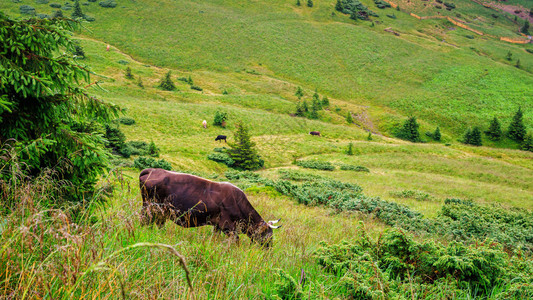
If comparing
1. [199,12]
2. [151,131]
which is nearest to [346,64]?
[199,12]

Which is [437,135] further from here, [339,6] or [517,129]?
[339,6]

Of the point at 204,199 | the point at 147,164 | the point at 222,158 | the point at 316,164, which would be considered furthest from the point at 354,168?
the point at 204,199

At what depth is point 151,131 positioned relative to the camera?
109 ft

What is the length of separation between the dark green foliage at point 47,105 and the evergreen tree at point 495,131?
7243 centimetres

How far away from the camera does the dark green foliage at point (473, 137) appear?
184 ft

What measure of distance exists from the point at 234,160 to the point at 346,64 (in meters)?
71.9

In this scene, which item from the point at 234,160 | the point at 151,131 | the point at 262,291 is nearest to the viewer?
the point at 262,291

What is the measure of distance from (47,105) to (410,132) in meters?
60.8

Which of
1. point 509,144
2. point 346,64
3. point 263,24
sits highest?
point 263,24

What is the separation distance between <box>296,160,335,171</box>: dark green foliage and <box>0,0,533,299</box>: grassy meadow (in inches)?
38.3

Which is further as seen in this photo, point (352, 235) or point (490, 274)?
point (352, 235)

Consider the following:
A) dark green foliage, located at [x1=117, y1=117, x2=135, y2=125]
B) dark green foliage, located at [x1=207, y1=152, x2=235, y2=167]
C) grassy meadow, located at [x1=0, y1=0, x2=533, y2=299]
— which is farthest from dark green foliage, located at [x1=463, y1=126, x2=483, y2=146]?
dark green foliage, located at [x1=117, y1=117, x2=135, y2=125]

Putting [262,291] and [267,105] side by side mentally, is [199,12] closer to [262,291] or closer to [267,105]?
[267,105]

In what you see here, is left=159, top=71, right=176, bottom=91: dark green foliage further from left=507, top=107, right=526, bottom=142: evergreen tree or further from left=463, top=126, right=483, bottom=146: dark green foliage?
left=507, top=107, right=526, bottom=142: evergreen tree
